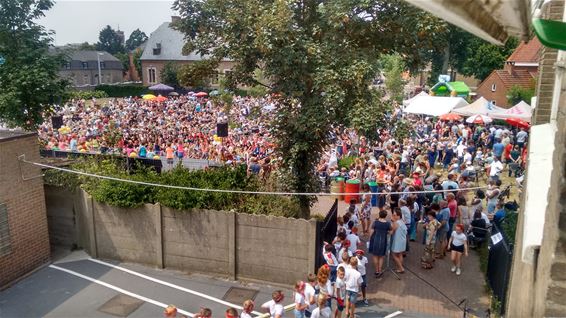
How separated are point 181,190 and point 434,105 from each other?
18312 millimetres

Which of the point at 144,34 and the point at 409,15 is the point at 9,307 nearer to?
the point at 409,15

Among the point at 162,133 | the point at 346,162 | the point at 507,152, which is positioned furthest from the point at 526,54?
the point at 162,133

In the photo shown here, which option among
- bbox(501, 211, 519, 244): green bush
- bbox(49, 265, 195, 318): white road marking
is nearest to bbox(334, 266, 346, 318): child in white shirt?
bbox(49, 265, 195, 318): white road marking

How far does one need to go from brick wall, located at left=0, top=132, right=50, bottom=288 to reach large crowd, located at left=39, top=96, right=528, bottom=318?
4.75m

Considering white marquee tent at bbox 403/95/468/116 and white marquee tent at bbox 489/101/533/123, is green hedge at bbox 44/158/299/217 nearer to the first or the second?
white marquee tent at bbox 489/101/533/123

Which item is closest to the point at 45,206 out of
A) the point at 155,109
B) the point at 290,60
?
the point at 290,60

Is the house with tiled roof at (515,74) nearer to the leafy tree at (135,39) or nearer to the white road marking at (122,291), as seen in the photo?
the white road marking at (122,291)

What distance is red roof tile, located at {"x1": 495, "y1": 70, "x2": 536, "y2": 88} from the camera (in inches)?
1657

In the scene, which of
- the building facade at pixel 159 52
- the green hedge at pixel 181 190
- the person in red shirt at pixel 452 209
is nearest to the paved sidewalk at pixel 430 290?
the person in red shirt at pixel 452 209

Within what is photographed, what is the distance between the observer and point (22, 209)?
11133 millimetres

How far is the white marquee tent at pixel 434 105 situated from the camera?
81.8 ft

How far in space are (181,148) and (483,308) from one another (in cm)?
1804

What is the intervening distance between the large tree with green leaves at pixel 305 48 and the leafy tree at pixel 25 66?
4819 mm

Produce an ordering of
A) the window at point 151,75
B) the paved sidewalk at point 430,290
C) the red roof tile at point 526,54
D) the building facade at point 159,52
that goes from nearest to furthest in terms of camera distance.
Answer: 1. the paved sidewalk at point 430,290
2. the red roof tile at point 526,54
3. the building facade at point 159,52
4. the window at point 151,75
